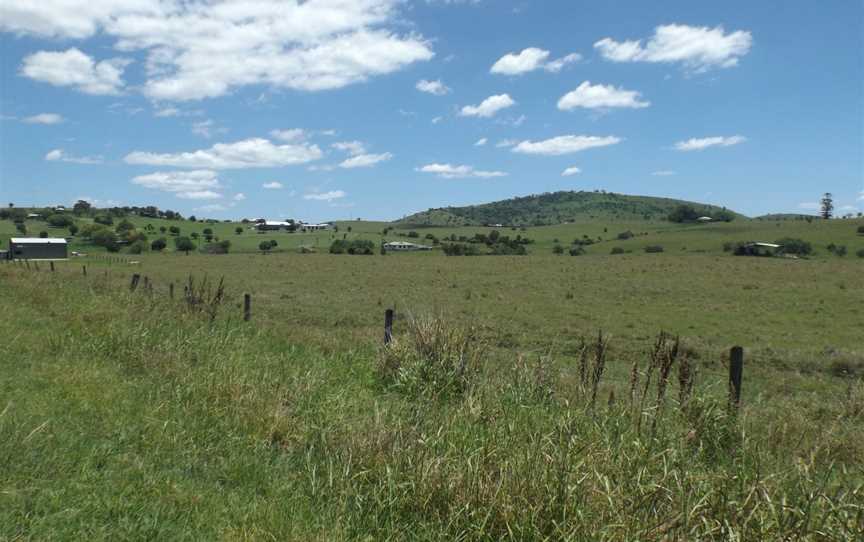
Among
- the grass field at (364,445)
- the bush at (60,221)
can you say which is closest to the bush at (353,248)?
the bush at (60,221)

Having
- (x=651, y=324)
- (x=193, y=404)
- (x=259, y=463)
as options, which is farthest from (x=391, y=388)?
(x=651, y=324)

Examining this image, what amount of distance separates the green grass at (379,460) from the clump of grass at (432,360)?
144 mm

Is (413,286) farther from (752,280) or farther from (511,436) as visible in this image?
(511,436)

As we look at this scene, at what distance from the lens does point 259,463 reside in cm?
566

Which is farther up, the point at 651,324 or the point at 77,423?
the point at 77,423

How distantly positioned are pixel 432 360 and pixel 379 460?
3.54 m

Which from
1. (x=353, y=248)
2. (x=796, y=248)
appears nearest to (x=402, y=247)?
(x=353, y=248)

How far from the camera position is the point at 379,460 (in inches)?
216

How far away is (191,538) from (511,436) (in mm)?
2841

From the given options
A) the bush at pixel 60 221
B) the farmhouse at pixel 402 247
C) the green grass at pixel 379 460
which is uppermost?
the bush at pixel 60 221

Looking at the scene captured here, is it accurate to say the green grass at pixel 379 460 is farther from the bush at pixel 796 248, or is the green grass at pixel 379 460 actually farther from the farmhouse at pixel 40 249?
the bush at pixel 796 248

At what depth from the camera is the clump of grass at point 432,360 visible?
846 cm

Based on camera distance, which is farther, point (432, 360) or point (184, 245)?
point (184, 245)

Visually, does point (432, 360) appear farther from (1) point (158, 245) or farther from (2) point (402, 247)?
(1) point (158, 245)
